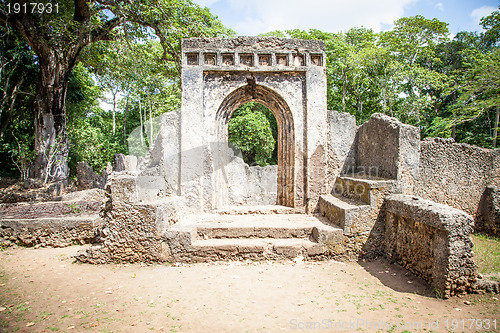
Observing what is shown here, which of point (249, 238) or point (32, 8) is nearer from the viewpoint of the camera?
point (249, 238)

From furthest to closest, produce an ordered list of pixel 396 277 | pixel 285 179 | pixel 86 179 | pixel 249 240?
pixel 86 179 → pixel 285 179 → pixel 249 240 → pixel 396 277

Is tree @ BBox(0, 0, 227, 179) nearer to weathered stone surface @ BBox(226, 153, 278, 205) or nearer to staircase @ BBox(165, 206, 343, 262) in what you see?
weathered stone surface @ BBox(226, 153, 278, 205)

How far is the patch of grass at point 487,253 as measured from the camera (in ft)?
13.9

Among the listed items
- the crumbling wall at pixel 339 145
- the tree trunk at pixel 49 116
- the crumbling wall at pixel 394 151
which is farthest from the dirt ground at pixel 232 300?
the tree trunk at pixel 49 116

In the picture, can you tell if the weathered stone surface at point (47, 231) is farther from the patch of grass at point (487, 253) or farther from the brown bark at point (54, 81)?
the patch of grass at point (487, 253)

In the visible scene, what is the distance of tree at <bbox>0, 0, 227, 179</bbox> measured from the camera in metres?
9.72

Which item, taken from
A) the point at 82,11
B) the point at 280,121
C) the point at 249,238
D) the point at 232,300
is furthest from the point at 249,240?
the point at 82,11

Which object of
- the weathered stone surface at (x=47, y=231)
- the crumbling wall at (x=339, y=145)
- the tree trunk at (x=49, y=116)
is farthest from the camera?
the tree trunk at (x=49, y=116)

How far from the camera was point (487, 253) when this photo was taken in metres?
5.00

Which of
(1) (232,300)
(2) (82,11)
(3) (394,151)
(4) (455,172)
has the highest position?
(2) (82,11)

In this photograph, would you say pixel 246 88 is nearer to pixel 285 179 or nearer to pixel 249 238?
pixel 285 179

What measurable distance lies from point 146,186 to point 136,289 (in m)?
2.60

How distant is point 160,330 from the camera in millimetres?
2945

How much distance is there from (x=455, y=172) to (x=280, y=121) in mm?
4013
